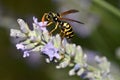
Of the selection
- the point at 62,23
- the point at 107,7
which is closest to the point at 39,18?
the point at 107,7

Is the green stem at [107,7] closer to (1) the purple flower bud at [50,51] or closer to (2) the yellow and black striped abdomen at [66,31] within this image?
(2) the yellow and black striped abdomen at [66,31]

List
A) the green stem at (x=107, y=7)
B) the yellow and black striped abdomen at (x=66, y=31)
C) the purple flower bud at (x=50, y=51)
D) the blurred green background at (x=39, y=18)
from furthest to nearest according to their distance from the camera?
the blurred green background at (x=39, y=18) → the green stem at (x=107, y=7) → the yellow and black striped abdomen at (x=66, y=31) → the purple flower bud at (x=50, y=51)

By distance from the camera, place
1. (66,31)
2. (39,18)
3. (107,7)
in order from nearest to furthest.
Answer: (66,31)
(107,7)
(39,18)

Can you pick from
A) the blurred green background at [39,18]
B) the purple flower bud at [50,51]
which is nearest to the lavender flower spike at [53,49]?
the purple flower bud at [50,51]

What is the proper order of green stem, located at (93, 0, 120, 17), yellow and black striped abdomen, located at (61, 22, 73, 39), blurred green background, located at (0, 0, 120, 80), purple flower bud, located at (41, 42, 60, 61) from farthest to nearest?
blurred green background, located at (0, 0, 120, 80)
green stem, located at (93, 0, 120, 17)
yellow and black striped abdomen, located at (61, 22, 73, 39)
purple flower bud, located at (41, 42, 60, 61)

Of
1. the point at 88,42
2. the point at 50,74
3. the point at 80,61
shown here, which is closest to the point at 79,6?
the point at 88,42

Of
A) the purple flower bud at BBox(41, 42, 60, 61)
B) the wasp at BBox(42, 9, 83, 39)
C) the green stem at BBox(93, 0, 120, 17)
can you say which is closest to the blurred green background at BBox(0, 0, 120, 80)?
the green stem at BBox(93, 0, 120, 17)

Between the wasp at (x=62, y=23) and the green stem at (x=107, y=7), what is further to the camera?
the green stem at (x=107, y=7)

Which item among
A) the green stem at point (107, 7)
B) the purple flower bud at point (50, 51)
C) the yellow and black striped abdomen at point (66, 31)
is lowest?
the purple flower bud at point (50, 51)

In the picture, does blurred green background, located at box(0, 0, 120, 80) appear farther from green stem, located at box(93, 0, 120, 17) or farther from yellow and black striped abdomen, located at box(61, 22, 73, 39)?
yellow and black striped abdomen, located at box(61, 22, 73, 39)

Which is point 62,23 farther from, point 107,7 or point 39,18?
point 39,18
